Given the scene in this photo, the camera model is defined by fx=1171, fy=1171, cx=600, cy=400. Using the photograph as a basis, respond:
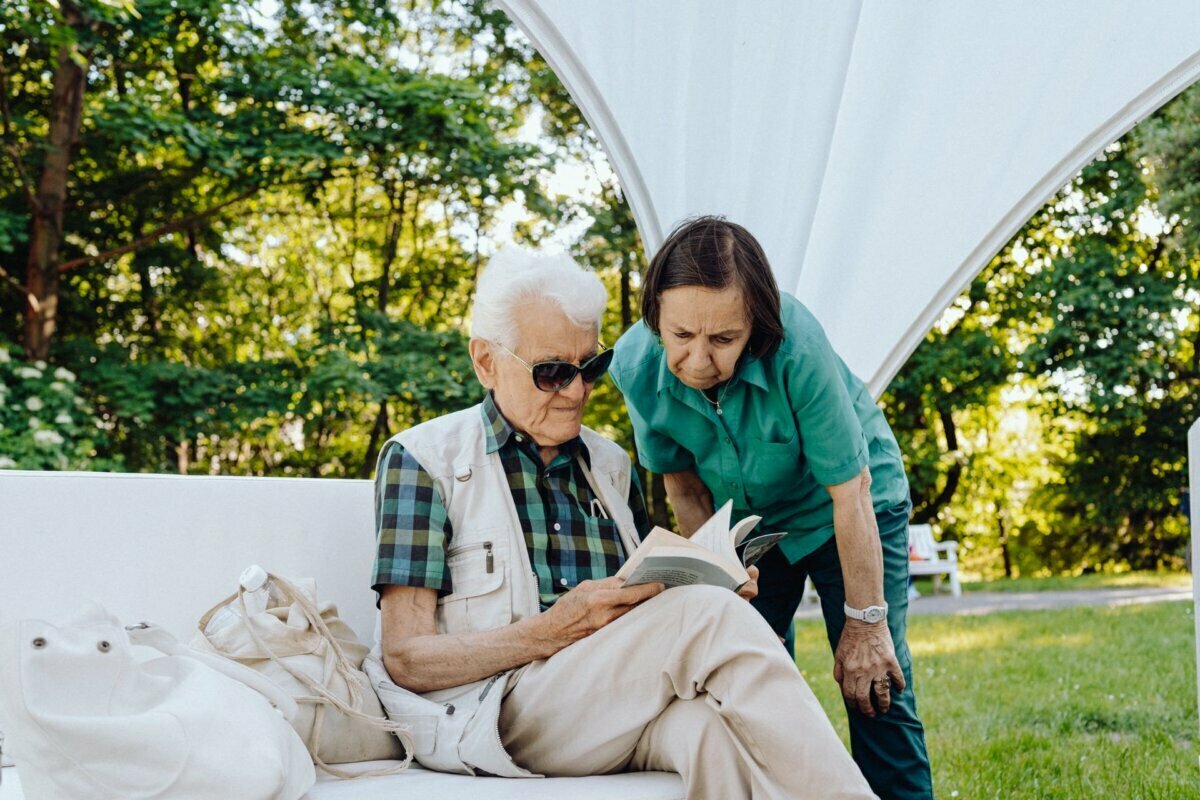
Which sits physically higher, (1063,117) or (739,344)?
(1063,117)

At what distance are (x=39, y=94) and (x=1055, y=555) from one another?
14.3 meters

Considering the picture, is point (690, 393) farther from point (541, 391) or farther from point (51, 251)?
point (51, 251)

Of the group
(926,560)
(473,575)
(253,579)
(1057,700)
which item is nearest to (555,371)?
(473,575)

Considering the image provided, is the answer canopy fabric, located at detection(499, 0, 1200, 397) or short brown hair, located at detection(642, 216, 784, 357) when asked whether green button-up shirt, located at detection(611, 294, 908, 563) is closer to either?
short brown hair, located at detection(642, 216, 784, 357)

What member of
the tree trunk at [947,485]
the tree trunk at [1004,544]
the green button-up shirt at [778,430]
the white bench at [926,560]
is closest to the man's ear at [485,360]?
the green button-up shirt at [778,430]

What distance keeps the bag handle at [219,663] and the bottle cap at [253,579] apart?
0.67ft

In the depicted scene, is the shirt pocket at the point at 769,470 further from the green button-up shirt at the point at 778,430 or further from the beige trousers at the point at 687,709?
the beige trousers at the point at 687,709

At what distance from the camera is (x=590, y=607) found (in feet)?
6.93

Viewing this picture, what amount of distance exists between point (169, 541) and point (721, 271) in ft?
4.32

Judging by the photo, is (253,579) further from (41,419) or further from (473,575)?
(41,419)

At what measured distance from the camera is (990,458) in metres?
16.4

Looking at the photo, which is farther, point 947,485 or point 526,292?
point 947,485

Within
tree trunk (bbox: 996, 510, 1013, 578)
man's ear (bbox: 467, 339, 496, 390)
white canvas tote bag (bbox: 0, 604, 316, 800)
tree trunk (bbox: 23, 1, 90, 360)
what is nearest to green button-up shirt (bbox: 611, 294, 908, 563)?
man's ear (bbox: 467, 339, 496, 390)

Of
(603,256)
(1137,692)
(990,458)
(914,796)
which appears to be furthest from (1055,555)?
(914,796)
